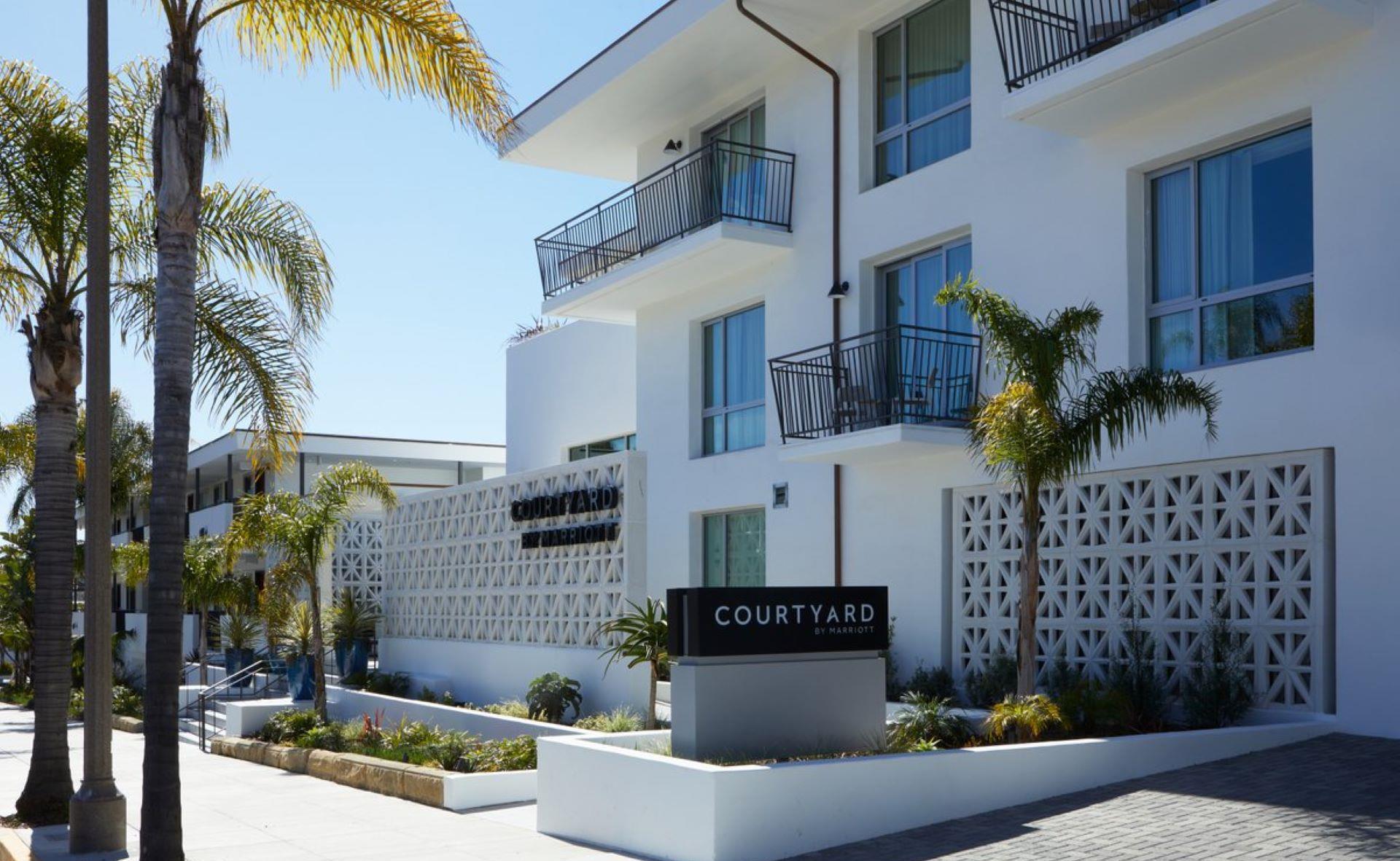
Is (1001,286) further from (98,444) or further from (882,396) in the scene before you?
(98,444)

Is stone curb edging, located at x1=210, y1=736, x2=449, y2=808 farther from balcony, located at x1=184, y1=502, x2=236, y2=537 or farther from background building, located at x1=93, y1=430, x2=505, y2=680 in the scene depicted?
balcony, located at x1=184, y1=502, x2=236, y2=537

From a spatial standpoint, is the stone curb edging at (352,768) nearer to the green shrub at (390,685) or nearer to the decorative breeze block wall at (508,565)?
the green shrub at (390,685)

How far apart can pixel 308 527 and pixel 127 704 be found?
11.8 metres

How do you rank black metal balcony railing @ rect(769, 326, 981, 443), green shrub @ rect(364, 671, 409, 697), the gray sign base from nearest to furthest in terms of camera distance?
the gray sign base → black metal balcony railing @ rect(769, 326, 981, 443) → green shrub @ rect(364, 671, 409, 697)

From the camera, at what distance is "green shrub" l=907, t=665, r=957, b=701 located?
1563 centimetres

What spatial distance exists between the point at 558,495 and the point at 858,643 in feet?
36.9

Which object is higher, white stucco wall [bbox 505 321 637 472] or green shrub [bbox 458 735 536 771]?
white stucco wall [bbox 505 321 637 472]

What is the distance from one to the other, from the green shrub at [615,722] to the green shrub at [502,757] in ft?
3.58

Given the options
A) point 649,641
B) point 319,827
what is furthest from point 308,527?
point 319,827

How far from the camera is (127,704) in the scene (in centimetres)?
3098

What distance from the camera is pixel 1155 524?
13.7m

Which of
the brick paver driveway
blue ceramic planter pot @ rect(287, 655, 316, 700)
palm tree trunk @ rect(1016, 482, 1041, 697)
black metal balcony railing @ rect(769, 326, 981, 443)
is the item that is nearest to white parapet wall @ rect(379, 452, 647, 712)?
blue ceramic planter pot @ rect(287, 655, 316, 700)

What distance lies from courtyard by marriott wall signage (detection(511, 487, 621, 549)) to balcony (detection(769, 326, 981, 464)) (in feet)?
14.4

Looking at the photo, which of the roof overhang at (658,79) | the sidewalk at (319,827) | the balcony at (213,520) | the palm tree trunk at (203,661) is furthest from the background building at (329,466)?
the sidewalk at (319,827)
